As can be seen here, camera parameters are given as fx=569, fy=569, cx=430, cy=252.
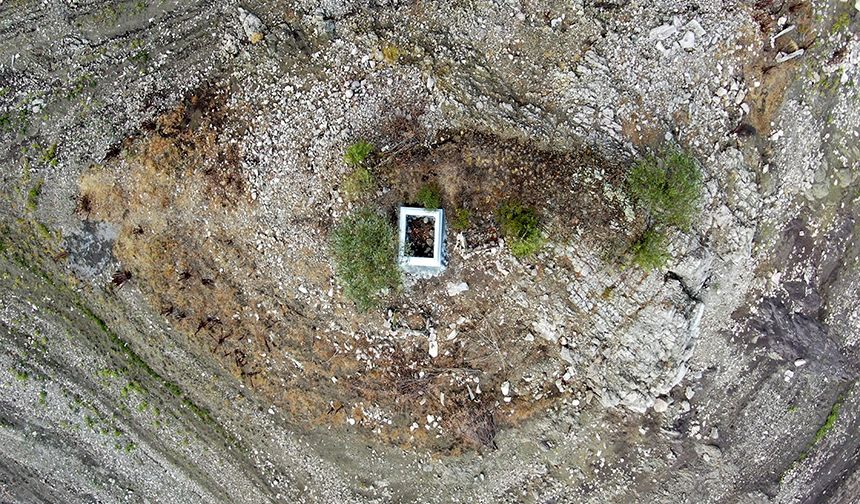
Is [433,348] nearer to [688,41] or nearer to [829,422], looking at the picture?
[688,41]

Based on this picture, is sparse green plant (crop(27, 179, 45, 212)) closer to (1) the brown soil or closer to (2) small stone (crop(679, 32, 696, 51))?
→ (1) the brown soil

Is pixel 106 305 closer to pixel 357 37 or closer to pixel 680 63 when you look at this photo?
pixel 357 37

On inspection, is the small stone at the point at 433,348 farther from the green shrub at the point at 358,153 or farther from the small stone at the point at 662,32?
the small stone at the point at 662,32

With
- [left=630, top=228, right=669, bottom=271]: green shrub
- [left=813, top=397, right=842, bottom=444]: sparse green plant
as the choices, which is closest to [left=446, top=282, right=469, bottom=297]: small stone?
[left=630, top=228, right=669, bottom=271]: green shrub

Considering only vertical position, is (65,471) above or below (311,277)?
below

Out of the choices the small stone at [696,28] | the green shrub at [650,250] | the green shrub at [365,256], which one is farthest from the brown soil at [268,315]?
the small stone at [696,28]

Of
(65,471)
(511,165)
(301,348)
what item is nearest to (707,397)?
(511,165)
